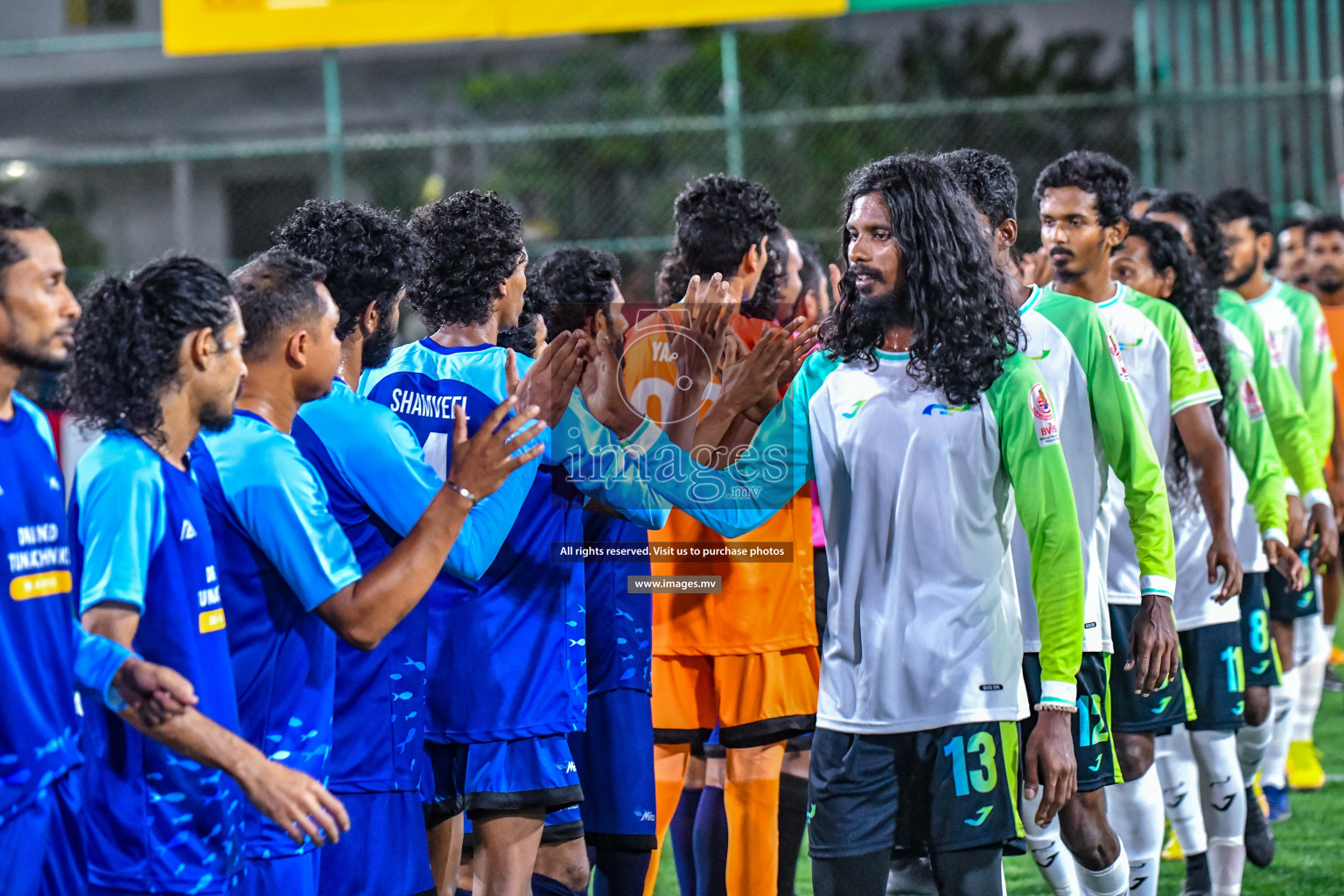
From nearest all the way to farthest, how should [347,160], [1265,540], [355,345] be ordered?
[355,345] < [1265,540] < [347,160]

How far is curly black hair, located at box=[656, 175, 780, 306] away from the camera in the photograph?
15.1 feet

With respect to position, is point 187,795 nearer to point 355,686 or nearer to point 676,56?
point 355,686

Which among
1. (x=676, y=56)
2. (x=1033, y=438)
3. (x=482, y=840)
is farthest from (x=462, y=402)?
(x=676, y=56)

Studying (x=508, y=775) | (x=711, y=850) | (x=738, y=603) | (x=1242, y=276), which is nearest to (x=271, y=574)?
(x=508, y=775)

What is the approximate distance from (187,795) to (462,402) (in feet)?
4.26

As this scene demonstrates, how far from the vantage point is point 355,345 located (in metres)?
3.55

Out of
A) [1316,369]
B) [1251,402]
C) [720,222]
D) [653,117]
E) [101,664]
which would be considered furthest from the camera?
[653,117]

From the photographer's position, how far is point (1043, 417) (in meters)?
3.19

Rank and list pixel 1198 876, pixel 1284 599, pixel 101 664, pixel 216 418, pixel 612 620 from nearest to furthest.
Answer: pixel 101 664 → pixel 216 418 → pixel 612 620 → pixel 1198 876 → pixel 1284 599

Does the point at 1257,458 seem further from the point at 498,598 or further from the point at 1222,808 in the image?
the point at 498,598

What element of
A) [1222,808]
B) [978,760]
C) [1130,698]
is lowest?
[1222,808]

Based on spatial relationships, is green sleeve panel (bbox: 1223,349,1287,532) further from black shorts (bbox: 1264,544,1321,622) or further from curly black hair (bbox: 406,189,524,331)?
curly black hair (bbox: 406,189,524,331)

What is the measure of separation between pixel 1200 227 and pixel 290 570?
4.49 metres

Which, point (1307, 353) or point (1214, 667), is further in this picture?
point (1307, 353)
